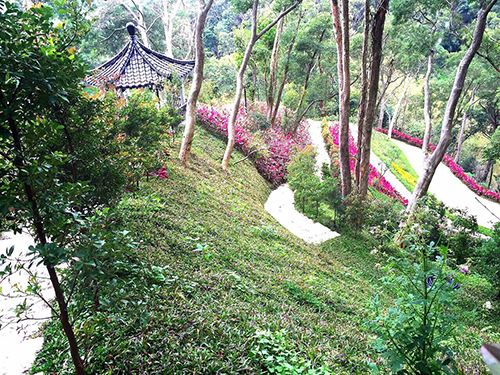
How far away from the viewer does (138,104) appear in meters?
4.56

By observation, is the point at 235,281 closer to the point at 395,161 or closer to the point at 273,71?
the point at 273,71

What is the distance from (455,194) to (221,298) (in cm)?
1842

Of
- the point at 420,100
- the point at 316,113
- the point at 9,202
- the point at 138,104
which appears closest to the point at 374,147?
the point at 316,113

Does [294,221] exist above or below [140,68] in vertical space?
below

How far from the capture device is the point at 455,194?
56.3 ft

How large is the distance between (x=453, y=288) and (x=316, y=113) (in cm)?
2507

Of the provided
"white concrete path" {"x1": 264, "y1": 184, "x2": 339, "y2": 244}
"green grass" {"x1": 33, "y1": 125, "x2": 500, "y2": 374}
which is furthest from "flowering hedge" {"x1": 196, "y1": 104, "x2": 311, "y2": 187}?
"green grass" {"x1": 33, "y1": 125, "x2": 500, "y2": 374}

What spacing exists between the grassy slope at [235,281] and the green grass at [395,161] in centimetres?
1183

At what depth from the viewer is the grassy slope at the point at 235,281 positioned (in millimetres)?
2393

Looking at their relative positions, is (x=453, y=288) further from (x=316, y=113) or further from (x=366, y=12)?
(x=316, y=113)

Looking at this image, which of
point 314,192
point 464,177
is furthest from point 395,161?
point 314,192

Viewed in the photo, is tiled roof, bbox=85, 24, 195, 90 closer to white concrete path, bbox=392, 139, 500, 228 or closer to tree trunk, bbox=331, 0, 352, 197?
tree trunk, bbox=331, 0, 352, 197

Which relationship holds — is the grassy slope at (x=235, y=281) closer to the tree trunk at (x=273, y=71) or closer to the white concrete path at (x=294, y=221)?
the white concrete path at (x=294, y=221)

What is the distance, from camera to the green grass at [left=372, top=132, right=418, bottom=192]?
55.1ft
